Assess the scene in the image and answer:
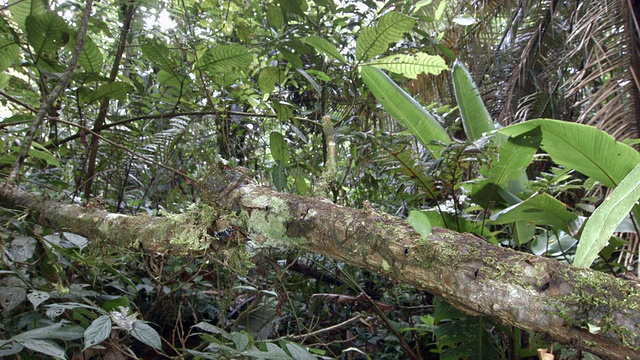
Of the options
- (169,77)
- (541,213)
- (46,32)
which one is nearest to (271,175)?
(169,77)

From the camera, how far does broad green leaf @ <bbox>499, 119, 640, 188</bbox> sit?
113 centimetres

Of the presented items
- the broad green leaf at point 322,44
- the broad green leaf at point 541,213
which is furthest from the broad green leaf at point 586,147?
the broad green leaf at point 322,44

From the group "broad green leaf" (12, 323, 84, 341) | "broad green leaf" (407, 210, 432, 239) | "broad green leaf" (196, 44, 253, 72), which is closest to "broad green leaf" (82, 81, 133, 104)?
"broad green leaf" (196, 44, 253, 72)

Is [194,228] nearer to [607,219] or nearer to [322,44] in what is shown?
[322,44]

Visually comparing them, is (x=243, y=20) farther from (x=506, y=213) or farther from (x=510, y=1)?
(x=510, y=1)

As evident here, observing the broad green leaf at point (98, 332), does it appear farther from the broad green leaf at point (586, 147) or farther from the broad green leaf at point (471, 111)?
the broad green leaf at point (471, 111)

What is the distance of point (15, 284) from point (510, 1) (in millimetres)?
4148

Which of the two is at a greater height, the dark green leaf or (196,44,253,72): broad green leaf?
(196,44,253,72): broad green leaf

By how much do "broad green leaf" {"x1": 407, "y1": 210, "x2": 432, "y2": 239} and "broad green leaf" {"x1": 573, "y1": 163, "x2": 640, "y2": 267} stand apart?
0.70 ft

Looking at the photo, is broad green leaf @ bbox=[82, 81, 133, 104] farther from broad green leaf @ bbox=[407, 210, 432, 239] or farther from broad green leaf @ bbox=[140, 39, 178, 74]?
broad green leaf @ bbox=[407, 210, 432, 239]

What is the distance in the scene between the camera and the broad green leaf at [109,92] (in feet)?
4.45

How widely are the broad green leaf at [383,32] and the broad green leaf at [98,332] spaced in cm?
91

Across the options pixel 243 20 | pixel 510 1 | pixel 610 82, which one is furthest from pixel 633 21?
pixel 243 20

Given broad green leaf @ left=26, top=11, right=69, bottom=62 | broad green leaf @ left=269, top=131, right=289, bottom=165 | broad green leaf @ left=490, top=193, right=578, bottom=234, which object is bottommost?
broad green leaf @ left=490, top=193, right=578, bottom=234
